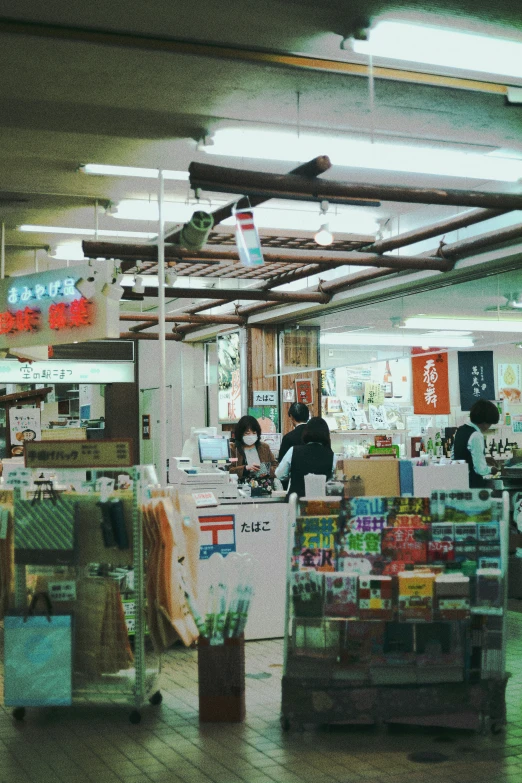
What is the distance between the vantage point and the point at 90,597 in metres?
5.00

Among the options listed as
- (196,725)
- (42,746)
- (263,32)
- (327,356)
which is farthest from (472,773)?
(327,356)

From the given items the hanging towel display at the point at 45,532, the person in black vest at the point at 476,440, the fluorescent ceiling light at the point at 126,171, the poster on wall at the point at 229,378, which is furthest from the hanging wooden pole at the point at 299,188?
the poster on wall at the point at 229,378

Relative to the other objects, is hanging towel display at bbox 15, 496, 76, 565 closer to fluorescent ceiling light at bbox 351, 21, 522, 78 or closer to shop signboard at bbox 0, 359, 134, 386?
fluorescent ceiling light at bbox 351, 21, 522, 78

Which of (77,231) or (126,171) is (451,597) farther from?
(77,231)

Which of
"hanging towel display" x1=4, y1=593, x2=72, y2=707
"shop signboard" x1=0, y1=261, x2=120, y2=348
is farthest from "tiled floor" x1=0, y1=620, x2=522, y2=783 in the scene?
"shop signboard" x1=0, y1=261, x2=120, y2=348

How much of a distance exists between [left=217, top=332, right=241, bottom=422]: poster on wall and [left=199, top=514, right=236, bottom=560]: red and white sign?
27.1 feet

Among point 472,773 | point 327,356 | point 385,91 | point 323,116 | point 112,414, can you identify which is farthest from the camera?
point 112,414

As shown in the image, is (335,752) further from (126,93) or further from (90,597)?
(126,93)

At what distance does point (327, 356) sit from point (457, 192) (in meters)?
6.40

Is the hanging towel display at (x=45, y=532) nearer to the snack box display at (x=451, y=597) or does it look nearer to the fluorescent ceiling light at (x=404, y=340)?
the snack box display at (x=451, y=597)

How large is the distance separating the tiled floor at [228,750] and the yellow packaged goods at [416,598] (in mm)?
637

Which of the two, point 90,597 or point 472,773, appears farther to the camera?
point 90,597

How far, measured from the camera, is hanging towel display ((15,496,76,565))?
4887 mm

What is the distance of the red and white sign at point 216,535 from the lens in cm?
650
